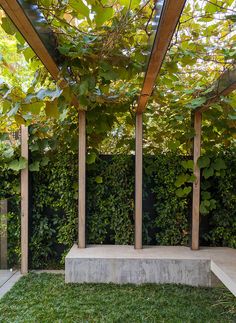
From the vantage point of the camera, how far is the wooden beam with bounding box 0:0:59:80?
55.1 inches

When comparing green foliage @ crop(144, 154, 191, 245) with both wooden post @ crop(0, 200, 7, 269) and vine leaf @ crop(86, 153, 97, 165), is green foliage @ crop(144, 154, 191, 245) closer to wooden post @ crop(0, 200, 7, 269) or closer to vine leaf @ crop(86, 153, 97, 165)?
vine leaf @ crop(86, 153, 97, 165)

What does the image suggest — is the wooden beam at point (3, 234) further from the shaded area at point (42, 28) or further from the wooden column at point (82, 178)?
the shaded area at point (42, 28)

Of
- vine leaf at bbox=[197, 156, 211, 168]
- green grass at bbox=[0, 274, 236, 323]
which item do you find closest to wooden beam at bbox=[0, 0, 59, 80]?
green grass at bbox=[0, 274, 236, 323]

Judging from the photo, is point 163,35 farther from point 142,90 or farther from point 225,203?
point 225,203

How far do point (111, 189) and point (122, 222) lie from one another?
0.44 metres

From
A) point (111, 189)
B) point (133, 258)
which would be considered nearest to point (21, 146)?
point (111, 189)

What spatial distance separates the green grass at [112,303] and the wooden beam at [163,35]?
1.93 m

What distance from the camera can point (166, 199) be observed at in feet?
13.7

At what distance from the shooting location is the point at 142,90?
2.90 metres

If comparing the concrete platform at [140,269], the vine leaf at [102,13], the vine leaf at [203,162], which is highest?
the vine leaf at [102,13]

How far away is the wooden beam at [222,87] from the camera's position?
2823mm

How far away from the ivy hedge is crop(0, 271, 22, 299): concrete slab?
0.29m

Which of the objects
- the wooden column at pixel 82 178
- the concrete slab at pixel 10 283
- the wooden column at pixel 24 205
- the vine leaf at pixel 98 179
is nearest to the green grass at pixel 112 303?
the concrete slab at pixel 10 283

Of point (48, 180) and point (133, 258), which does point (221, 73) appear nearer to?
point (133, 258)
